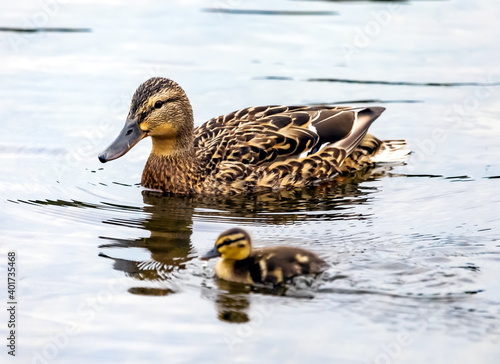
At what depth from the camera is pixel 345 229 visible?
8086mm

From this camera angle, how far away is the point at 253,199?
357 inches

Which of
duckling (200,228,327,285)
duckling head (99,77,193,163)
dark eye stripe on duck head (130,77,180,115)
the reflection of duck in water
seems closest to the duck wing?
duckling head (99,77,193,163)

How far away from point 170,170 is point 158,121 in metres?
0.42

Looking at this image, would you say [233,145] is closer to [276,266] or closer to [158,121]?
[158,121]

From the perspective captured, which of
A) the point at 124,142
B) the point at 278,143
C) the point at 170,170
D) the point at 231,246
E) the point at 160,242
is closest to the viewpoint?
the point at 231,246

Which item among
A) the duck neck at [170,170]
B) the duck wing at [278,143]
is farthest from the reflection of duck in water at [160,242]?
the duck wing at [278,143]

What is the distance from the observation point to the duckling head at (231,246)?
22.6 feet

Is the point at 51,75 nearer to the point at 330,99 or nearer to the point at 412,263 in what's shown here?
the point at 330,99

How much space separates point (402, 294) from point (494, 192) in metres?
2.74

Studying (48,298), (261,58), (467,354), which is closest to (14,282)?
(48,298)

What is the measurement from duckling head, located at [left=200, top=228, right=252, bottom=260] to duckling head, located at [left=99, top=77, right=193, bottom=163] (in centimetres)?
226

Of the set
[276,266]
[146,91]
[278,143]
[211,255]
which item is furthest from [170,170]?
[276,266]

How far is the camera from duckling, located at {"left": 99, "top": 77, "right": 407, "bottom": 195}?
30.1 ft

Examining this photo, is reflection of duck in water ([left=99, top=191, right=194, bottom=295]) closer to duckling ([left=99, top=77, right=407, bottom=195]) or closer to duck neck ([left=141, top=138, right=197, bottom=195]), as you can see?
duck neck ([left=141, top=138, right=197, bottom=195])
